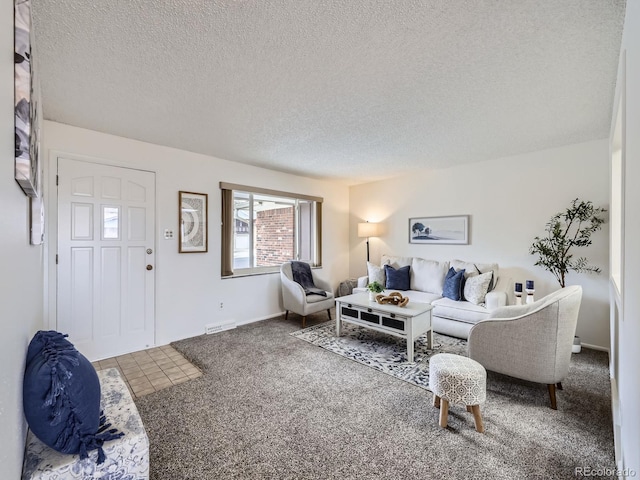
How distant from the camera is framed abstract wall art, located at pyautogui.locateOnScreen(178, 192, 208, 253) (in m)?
3.67

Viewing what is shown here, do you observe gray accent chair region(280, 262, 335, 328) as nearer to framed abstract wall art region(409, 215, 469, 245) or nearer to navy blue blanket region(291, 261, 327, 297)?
navy blue blanket region(291, 261, 327, 297)

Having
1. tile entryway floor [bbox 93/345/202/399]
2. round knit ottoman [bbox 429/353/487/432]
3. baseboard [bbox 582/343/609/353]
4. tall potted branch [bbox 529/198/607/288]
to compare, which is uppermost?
tall potted branch [bbox 529/198/607/288]

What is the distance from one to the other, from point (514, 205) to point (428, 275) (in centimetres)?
148

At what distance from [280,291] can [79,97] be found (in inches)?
132

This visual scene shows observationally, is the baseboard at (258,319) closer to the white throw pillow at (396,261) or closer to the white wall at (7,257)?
the white throw pillow at (396,261)

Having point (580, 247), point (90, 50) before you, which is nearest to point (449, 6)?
point (90, 50)

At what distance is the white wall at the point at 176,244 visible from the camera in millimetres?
3000

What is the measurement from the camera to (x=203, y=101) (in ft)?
7.89

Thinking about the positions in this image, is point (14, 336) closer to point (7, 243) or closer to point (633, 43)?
point (7, 243)

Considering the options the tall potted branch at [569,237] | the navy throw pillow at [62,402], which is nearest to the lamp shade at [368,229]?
the tall potted branch at [569,237]

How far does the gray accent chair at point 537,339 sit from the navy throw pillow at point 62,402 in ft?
8.28

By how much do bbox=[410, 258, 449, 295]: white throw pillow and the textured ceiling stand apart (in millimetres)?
1825

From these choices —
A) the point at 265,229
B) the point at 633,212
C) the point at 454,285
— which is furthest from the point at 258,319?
the point at 633,212

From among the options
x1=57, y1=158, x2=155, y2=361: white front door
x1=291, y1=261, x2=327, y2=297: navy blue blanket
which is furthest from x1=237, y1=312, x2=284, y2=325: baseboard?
x1=57, y1=158, x2=155, y2=361: white front door
